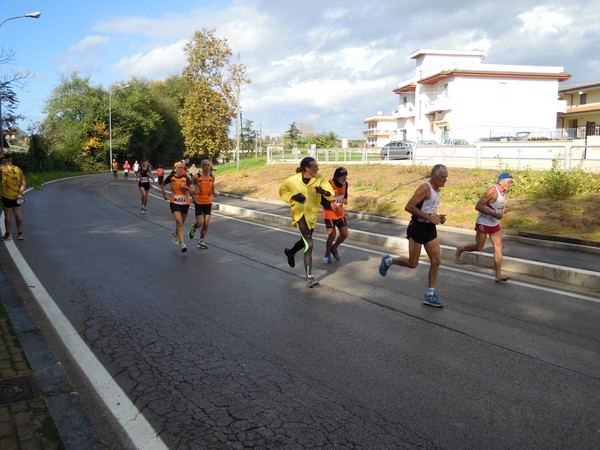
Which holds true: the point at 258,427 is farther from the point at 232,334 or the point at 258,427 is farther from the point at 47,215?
the point at 47,215

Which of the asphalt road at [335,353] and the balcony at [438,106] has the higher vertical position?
the balcony at [438,106]

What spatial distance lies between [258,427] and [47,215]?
15.5 m

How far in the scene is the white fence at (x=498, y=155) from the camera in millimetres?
17719

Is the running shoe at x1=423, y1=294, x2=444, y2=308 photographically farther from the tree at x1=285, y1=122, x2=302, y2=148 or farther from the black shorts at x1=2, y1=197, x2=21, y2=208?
the tree at x1=285, y1=122, x2=302, y2=148

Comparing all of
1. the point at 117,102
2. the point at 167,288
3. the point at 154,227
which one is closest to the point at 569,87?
the point at 117,102

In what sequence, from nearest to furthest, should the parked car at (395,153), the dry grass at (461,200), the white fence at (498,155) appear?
the dry grass at (461,200)
the white fence at (498,155)
the parked car at (395,153)

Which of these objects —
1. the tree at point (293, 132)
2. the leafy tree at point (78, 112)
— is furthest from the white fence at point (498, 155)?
the tree at point (293, 132)

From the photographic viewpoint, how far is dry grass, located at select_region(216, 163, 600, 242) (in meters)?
12.6

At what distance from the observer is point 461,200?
1658 centimetres

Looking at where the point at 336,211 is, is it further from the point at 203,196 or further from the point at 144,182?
the point at 144,182

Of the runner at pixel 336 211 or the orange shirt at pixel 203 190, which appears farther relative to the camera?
the orange shirt at pixel 203 190

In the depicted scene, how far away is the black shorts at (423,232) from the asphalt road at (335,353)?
2.66 feet

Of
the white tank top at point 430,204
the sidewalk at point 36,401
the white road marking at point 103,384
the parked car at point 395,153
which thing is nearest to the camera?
the sidewalk at point 36,401

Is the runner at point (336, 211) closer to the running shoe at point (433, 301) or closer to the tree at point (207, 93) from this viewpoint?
the running shoe at point (433, 301)
